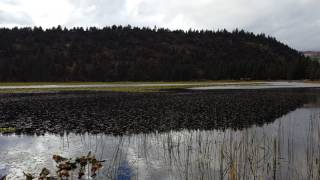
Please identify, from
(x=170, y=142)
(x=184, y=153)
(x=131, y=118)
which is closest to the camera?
(x=184, y=153)

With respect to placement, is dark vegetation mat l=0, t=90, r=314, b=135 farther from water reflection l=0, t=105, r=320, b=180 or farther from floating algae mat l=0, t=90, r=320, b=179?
water reflection l=0, t=105, r=320, b=180

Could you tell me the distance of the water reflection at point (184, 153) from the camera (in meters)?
14.2

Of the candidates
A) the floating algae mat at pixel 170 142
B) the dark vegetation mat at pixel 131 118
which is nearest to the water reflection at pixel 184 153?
the floating algae mat at pixel 170 142

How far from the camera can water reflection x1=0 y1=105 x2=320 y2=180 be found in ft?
46.5

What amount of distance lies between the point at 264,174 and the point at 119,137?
10.2 meters

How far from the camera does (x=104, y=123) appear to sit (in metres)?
28.2

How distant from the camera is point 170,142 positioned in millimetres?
20188

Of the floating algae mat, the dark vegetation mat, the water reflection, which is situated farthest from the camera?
the dark vegetation mat

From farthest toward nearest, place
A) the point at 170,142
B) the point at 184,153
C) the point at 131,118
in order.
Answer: the point at 131,118, the point at 170,142, the point at 184,153

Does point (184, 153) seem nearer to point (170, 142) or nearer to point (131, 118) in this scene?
point (170, 142)

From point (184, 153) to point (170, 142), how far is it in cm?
271

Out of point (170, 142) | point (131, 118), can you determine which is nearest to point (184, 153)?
point (170, 142)

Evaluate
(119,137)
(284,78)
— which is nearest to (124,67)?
(284,78)

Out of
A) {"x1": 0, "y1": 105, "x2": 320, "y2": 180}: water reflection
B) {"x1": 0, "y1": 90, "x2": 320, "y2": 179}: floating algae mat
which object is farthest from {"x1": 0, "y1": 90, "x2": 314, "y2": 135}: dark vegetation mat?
{"x1": 0, "y1": 105, "x2": 320, "y2": 180}: water reflection
